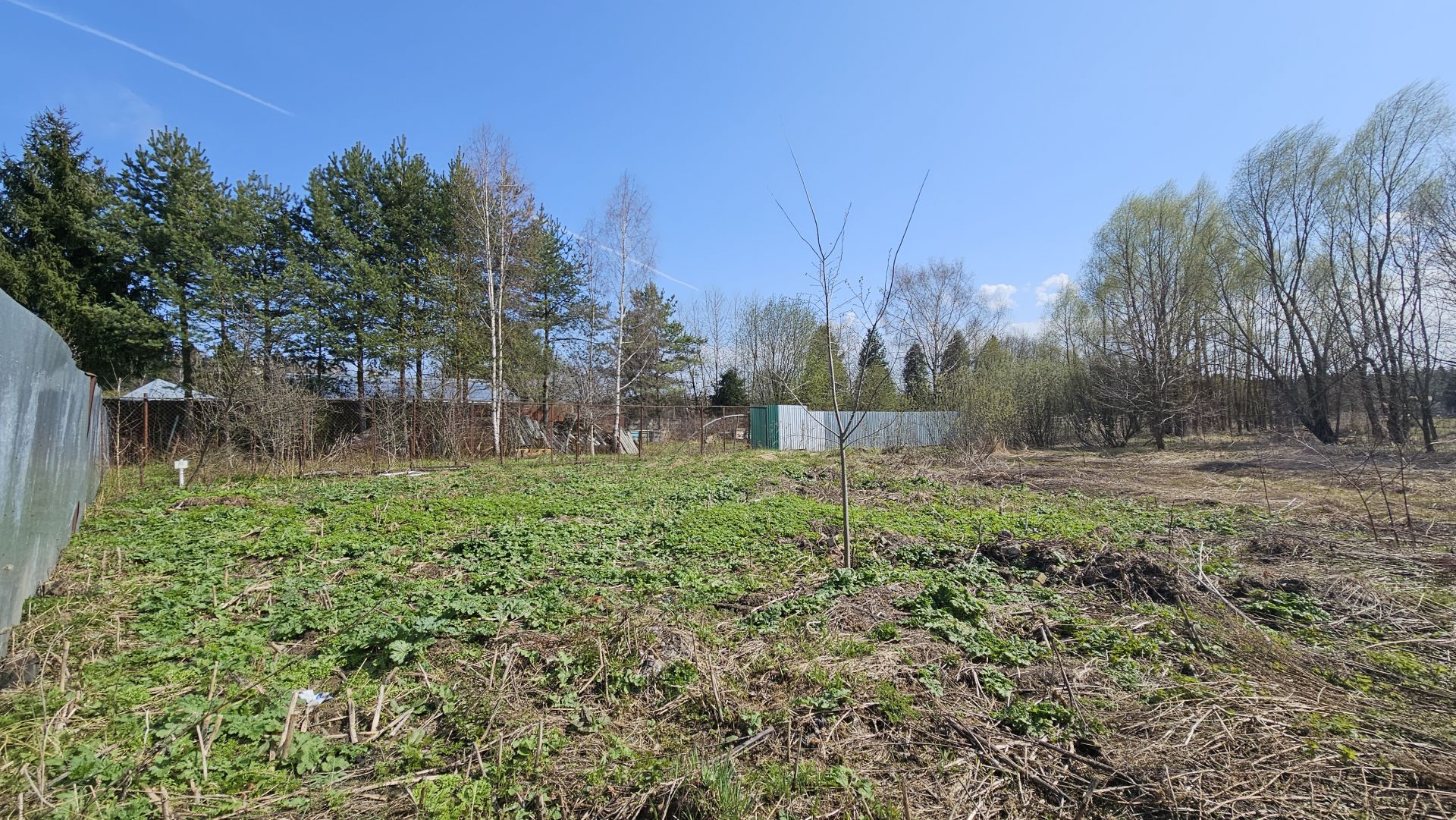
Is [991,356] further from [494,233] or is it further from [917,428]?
[494,233]

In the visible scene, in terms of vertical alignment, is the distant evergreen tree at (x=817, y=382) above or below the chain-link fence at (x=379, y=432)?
above

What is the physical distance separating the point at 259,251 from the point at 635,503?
1772 cm

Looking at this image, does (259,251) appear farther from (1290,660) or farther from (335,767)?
(1290,660)

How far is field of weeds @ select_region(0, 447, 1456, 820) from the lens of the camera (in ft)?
6.84

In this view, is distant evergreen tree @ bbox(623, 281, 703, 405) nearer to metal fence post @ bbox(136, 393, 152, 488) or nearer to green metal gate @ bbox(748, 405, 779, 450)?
green metal gate @ bbox(748, 405, 779, 450)

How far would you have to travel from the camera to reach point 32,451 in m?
3.34

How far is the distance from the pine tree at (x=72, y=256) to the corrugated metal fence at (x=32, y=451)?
15.8 meters

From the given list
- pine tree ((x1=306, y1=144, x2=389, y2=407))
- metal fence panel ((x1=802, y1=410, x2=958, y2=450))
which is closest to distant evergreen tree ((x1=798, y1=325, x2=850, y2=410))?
metal fence panel ((x1=802, y1=410, x2=958, y2=450))

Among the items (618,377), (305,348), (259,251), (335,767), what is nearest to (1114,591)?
(335,767)

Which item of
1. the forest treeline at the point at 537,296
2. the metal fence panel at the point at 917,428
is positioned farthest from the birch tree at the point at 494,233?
the metal fence panel at the point at 917,428

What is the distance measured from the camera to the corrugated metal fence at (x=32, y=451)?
2.84m

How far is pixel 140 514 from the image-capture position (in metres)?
6.54

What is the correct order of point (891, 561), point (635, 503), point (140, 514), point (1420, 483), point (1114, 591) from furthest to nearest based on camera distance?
1. point (1420, 483)
2. point (635, 503)
3. point (140, 514)
4. point (891, 561)
5. point (1114, 591)

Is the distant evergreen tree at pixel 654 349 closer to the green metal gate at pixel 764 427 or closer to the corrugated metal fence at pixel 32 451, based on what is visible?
the green metal gate at pixel 764 427
